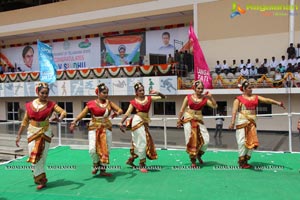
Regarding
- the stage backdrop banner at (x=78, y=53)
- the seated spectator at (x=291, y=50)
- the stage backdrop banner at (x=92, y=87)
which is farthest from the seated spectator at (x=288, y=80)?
the stage backdrop banner at (x=78, y=53)

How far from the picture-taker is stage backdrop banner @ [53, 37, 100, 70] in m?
22.3

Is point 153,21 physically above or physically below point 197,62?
above

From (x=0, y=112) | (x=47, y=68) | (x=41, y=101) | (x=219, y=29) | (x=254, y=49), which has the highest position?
(x=219, y=29)

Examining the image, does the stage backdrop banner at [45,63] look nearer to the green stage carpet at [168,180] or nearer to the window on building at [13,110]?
the green stage carpet at [168,180]

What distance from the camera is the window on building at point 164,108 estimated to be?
1755 centimetres

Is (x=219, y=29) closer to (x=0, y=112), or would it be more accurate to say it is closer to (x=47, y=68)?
(x=47, y=68)

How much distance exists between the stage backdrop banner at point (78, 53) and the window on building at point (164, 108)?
651 cm

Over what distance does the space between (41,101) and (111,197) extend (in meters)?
2.03

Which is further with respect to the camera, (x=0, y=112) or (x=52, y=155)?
(x=0, y=112)

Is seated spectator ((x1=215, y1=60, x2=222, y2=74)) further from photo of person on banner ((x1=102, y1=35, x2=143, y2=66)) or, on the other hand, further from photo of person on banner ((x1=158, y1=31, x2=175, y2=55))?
photo of person on banner ((x1=102, y1=35, x2=143, y2=66))

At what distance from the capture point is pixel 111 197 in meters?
4.59

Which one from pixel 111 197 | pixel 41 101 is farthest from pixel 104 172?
pixel 41 101

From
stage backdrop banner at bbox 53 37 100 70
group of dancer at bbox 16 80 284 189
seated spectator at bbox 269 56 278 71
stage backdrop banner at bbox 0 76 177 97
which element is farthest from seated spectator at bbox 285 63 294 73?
stage backdrop banner at bbox 53 37 100 70

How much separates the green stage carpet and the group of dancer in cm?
31
